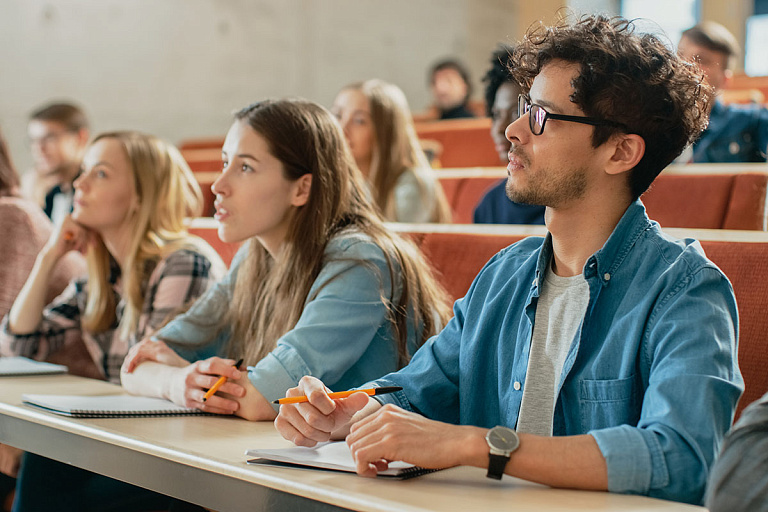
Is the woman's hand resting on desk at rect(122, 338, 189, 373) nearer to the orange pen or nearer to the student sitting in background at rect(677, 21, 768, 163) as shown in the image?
the orange pen

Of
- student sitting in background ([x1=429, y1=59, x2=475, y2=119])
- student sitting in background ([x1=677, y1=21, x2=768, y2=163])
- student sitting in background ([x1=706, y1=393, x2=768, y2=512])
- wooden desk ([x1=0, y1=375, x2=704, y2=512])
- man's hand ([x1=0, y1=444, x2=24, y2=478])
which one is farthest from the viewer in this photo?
student sitting in background ([x1=429, y1=59, x2=475, y2=119])

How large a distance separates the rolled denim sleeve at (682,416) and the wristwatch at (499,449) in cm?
10

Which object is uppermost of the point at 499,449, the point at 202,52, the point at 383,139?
the point at 202,52

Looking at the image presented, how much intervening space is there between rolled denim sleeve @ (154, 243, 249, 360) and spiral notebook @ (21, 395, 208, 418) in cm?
22

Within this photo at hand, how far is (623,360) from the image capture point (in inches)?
46.4

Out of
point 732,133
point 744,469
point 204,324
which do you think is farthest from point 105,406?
point 732,133

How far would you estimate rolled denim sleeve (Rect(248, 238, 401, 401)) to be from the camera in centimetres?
158

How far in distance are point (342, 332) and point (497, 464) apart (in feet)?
2.05

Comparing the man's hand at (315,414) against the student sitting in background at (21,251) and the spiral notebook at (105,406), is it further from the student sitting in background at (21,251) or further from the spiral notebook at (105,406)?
the student sitting in background at (21,251)

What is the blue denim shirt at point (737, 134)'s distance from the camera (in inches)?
145

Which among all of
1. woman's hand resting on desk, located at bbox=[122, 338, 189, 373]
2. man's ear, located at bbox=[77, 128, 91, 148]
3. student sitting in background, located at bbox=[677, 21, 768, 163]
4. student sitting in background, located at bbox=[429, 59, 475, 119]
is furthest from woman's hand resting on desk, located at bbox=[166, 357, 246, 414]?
student sitting in background, located at bbox=[429, 59, 475, 119]

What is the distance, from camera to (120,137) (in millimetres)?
2344

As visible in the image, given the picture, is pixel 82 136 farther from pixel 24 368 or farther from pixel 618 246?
pixel 618 246

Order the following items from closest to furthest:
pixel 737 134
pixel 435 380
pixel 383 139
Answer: pixel 435 380, pixel 383 139, pixel 737 134
